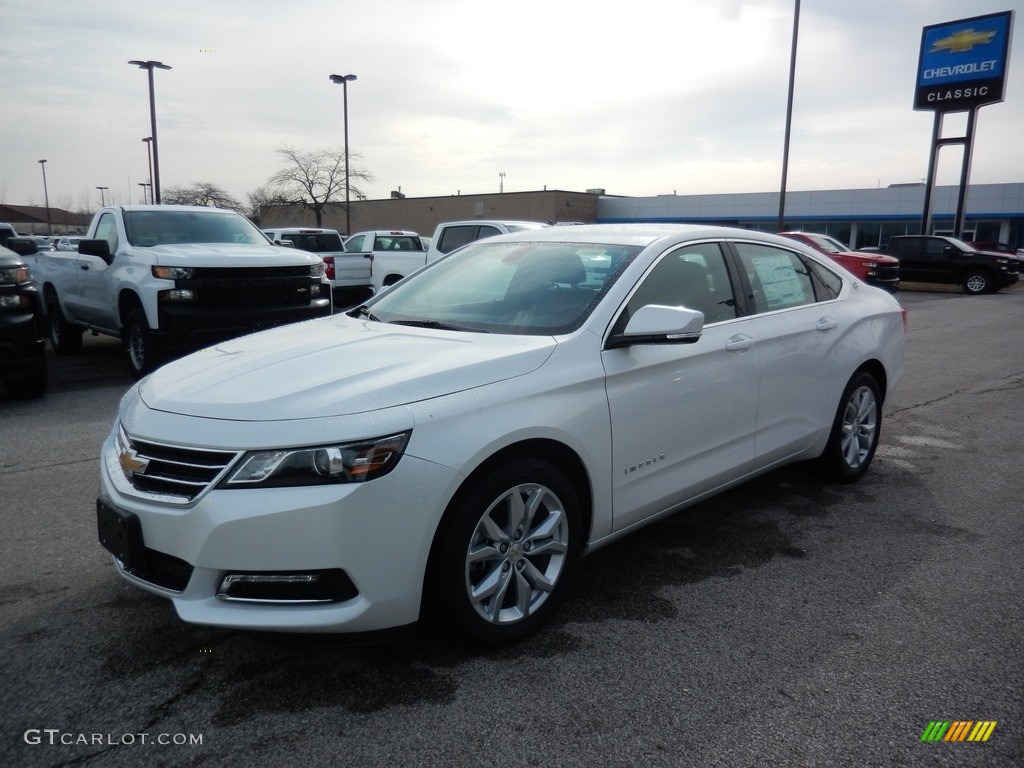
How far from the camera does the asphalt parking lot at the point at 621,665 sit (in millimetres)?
2463

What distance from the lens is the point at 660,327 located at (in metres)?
3.21

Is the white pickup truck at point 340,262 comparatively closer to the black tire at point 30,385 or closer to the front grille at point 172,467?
the black tire at point 30,385

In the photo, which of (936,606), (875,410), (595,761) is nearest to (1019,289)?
(875,410)

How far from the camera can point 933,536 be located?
423 centimetres

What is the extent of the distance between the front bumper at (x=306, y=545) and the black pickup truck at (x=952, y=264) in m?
26.4

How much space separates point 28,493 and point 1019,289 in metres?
30.1

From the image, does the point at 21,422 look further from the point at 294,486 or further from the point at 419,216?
the point at 419,216

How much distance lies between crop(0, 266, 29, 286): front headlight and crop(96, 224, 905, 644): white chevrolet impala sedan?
4.56m

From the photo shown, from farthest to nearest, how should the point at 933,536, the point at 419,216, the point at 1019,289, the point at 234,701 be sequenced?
the point at 419,216
the point at 1019,289
the point at 933,536
the point at 234,701

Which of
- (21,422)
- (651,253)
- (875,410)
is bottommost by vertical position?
(21,422)

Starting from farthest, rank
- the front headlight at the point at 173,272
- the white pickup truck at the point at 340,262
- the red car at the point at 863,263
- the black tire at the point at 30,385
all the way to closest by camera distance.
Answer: the red car at the point at 863,263, the white pickup truck at the point at 340,262, the front headlight at the point at 173,272, the black tire at the point at 30,385

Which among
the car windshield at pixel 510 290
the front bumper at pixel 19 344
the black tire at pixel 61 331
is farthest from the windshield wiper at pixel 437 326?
the black tire at pixel 61 331

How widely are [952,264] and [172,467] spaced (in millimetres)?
27231

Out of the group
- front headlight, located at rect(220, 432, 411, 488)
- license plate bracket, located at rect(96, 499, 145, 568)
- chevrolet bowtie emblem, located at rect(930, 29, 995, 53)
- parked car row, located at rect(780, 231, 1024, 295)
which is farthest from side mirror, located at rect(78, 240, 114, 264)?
chevrolet bowtie emblem, located at rect(930, 29, 995, 53)
